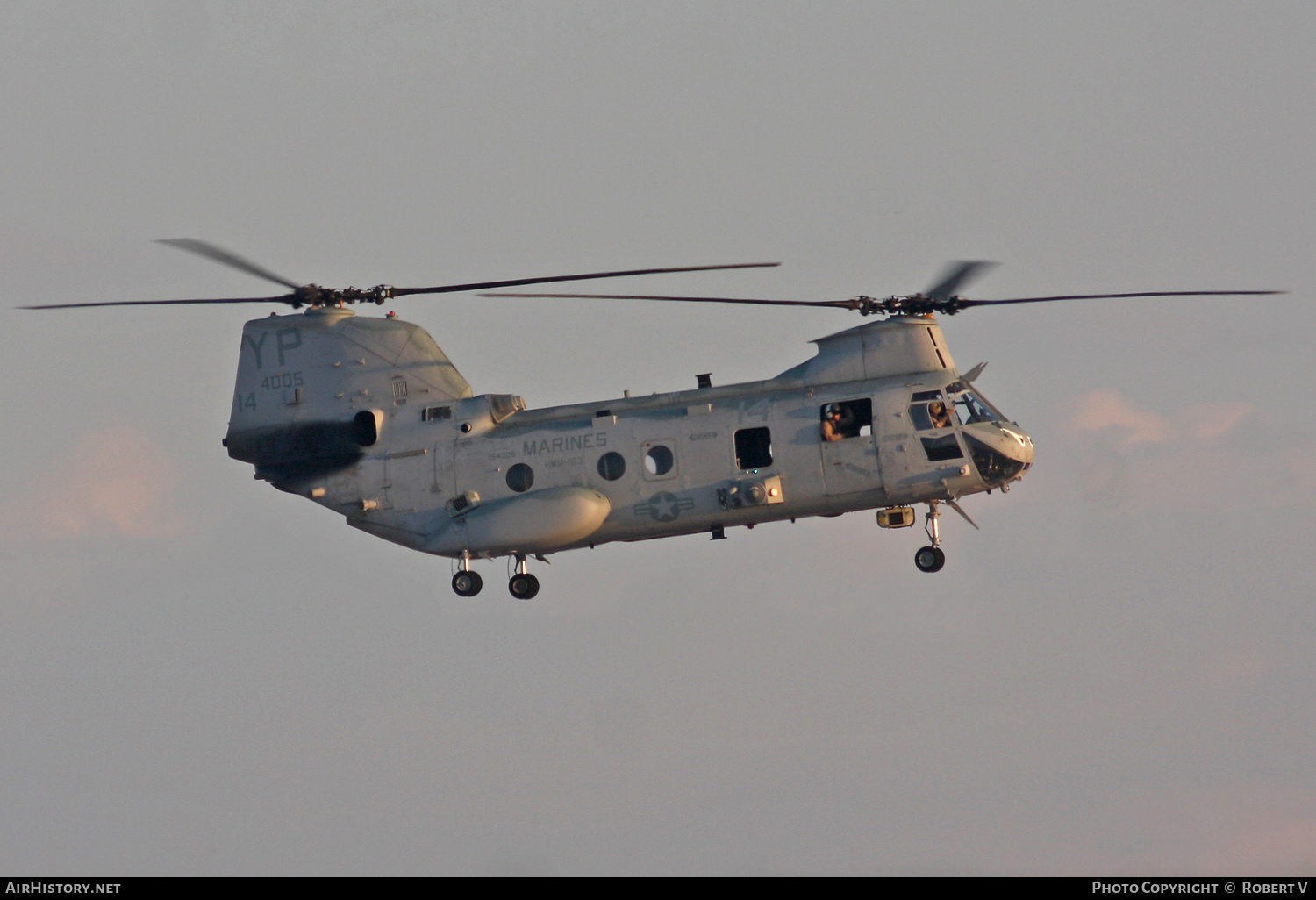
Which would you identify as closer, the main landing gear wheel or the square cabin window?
the square cabin window

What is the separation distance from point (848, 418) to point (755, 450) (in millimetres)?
2068

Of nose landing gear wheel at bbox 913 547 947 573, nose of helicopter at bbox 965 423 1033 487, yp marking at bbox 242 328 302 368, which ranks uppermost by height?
yp marking at bbox 242 328 302 368

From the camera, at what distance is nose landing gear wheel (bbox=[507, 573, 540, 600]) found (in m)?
42.2

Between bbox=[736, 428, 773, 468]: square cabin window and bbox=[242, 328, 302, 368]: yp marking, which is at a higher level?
bbox=[242, 328, 302, 368]: yp marking

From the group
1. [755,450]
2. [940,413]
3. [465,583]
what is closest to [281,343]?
[465,583]

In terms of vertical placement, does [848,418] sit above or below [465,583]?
above

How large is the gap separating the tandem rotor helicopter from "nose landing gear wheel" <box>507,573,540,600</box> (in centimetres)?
3

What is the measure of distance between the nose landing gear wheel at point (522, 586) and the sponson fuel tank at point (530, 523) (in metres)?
1.01

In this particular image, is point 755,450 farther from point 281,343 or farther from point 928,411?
point 281,343

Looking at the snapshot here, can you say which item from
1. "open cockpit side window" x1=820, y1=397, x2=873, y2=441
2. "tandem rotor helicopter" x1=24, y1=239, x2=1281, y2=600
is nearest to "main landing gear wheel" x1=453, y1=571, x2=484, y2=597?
"tandem rotor helicopter" x1=24, y1=239, x2=1281, y2=600

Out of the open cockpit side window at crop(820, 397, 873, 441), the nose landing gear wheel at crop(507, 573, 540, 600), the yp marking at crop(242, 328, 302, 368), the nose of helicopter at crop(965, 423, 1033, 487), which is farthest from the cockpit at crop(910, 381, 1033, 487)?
the yp marking at crop(242, 328, 302, 368)

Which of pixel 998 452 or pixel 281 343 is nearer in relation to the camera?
pixel 998 452

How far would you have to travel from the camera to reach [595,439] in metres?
41.2

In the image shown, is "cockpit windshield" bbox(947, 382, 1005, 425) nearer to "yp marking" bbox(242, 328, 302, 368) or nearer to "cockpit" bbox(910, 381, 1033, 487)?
"cockpit" bbox(910, 381, 1033, 487)
